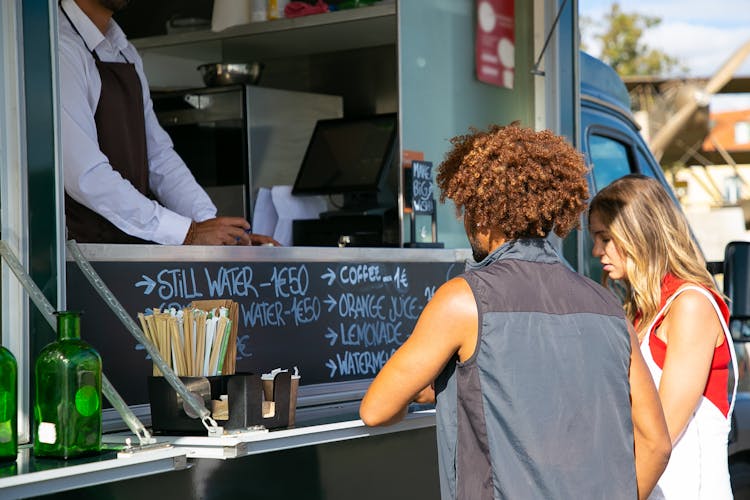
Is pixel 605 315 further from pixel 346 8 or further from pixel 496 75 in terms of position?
pixel 346 8

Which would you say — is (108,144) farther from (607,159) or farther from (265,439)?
(607,159)

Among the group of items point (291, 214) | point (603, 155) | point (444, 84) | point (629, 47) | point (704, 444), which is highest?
point (629, 47)

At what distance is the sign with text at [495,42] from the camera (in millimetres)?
3900

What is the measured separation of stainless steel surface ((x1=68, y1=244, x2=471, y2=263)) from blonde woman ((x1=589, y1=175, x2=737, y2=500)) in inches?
27.0

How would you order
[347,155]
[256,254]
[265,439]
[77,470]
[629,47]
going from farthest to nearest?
1. [629,47]
2. [347,155]
3. [256,254]
4. [265,439]
5. [77,470]

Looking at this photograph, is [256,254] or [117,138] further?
[117,138]

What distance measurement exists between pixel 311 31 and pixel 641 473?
2736mm

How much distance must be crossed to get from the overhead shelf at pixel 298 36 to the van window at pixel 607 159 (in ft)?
3.02

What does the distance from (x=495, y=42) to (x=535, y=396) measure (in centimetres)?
221

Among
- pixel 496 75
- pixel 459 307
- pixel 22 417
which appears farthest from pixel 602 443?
pixel 496 75

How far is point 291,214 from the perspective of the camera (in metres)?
4.36

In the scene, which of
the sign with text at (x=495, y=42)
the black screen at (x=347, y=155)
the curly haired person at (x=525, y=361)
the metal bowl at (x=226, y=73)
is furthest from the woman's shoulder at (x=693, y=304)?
the metal bowl at (x=226, y=73)

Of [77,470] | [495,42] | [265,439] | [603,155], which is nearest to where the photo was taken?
[77,470]

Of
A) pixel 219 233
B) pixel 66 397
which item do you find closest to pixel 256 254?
pixel 219 233
